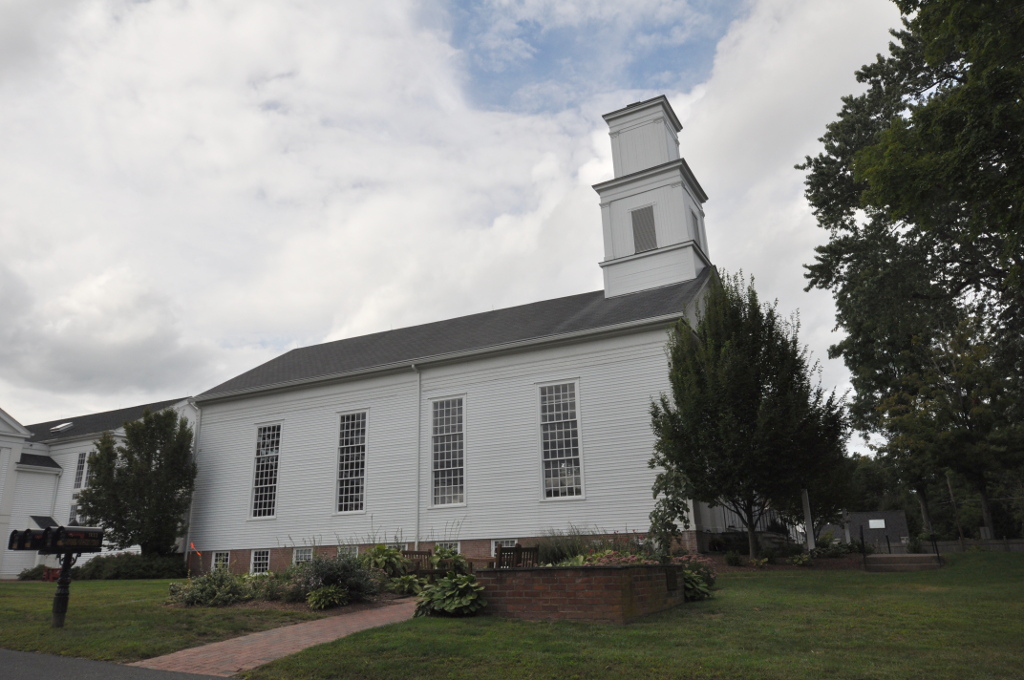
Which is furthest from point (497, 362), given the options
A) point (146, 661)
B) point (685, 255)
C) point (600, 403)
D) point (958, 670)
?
point (958, 670)

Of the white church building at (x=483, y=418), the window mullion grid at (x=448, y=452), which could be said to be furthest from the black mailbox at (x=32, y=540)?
the window mullion grid at (x=448, y=452)

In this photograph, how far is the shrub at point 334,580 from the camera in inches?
464

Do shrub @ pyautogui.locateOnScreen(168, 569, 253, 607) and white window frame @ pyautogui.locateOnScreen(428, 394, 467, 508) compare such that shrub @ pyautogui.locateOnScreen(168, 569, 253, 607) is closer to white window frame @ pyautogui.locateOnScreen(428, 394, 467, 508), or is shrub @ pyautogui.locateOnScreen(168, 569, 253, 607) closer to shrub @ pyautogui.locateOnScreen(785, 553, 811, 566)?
white window frame @ pyautogui.locateOnScreen(428, 394, 467, 508)

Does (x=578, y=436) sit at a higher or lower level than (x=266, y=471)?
higher

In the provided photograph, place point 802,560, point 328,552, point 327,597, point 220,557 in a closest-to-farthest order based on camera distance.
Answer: point 327,597, point 802,560, point 328,552, point 220,557

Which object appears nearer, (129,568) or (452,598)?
(452,598)

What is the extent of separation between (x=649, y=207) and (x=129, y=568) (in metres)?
22.2

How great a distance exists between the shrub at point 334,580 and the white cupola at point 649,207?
15.0m

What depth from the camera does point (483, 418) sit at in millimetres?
21672

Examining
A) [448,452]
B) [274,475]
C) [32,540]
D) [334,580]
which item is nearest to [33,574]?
[274,475]


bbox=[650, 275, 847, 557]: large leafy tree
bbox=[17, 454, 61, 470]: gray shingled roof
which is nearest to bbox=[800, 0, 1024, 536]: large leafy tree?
bbox=[650, 275, 847, 557]: large leafy tree

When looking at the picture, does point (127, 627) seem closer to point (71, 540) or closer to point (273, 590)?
point (71, 540)

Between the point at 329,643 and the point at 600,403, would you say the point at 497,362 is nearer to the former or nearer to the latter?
the point at 600,403

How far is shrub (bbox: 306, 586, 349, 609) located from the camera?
1124 cm
